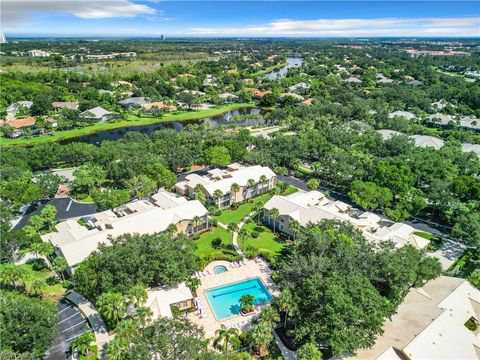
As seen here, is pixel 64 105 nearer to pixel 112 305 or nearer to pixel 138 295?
pixel 112 305

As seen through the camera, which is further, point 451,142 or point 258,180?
point 451,142

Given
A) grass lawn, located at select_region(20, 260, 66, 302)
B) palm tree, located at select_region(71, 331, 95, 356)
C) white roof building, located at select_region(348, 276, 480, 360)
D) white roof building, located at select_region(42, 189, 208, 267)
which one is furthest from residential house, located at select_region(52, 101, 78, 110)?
white roof building, located at select_region(348, 276, 480, 360)

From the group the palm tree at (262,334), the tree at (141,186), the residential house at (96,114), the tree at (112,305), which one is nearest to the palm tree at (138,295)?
the tree at (112,305)

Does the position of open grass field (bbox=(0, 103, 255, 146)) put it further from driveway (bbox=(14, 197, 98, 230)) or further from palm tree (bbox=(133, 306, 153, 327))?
palm tree (bbox=(133, 306, 153, 327))

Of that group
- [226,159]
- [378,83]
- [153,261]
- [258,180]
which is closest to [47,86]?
[226,159]

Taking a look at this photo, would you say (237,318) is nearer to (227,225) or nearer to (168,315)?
(168,315)

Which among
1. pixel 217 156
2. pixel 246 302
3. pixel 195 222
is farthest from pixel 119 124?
pixel 246 302
